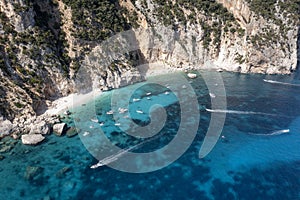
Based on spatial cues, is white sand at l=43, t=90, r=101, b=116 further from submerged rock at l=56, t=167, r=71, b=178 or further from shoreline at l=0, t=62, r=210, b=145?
submerged rock at l=56, t=167, r=71, b=178

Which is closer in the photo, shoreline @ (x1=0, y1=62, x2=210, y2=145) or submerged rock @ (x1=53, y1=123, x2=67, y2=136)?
shoreline @ (x1=0, y1=62, x2=210, y2=145)

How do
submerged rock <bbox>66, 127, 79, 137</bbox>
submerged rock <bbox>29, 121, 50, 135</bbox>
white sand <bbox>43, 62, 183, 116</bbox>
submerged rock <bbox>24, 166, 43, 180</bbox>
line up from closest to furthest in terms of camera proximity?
1. submerged rock <bbox>24, 166, 43, 180</bbox>
2. submerged rock <bbox>29, 121, 50, 135</bbox>
3. submerged rock <bbox>66, 127, 79, 137</bbox>
4. white sand <bbox>43, 62, 183, 116</bbox>

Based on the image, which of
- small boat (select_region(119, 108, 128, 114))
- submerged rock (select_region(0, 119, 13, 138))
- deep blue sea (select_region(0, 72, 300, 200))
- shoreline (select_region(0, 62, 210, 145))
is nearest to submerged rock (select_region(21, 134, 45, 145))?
shoreline (select_region(0, 62, 210, 145))

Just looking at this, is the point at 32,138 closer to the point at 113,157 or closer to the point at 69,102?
the point at 69,102

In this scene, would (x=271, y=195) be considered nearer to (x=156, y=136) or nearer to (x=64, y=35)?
(x=156, y=136)

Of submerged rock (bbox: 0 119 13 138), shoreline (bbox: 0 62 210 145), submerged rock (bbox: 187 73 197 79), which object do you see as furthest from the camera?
submerged rock (bbox: 187 73 197 79)

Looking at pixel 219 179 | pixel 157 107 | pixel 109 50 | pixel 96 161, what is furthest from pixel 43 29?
pixel 219 179

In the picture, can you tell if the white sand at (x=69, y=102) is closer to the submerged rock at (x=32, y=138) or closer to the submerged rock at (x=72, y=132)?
the submerged rock at (x=72, y=132)

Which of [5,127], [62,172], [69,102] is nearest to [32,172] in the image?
[62,172]
